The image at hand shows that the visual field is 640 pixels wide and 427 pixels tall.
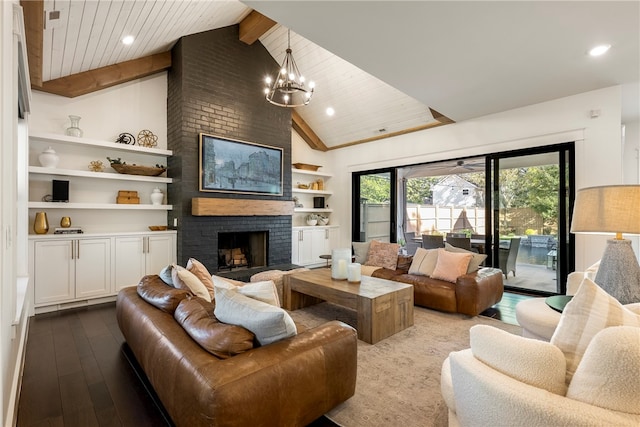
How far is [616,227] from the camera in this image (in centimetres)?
191

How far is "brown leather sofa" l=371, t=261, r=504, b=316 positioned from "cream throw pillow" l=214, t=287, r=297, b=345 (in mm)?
2558

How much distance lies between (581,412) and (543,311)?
1.65 metres

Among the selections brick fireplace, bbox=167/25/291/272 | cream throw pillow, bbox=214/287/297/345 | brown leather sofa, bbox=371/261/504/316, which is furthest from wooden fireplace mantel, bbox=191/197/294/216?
cream throw pillow, bbox=214/287/297/345

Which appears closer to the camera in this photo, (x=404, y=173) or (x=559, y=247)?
(x=559, y=247)

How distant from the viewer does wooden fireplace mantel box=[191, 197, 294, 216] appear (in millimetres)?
4793

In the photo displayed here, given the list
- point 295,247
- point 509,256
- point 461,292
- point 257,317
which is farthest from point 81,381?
point 509,256

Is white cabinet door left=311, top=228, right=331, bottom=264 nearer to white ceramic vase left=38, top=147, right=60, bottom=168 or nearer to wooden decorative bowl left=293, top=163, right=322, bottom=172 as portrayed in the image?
wooden decorative bowl left=293, top=163, right=322, bottom=172

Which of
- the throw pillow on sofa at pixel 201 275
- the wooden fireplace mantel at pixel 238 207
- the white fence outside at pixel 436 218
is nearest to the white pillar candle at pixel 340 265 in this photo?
the throw pillow on sofa at pixel 201 275

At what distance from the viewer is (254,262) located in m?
6.02

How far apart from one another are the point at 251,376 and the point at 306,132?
656cm

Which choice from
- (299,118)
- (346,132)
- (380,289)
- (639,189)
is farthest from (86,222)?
(639,189)

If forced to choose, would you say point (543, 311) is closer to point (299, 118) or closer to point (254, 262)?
point (254, 262)

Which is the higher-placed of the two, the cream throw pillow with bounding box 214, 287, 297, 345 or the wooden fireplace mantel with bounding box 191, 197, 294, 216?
the wooden fireplace mantel with bounding box 191, 197, 294, 216

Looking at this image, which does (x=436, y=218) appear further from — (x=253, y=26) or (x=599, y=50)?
(x=253, y=26)
